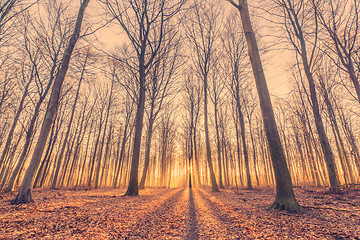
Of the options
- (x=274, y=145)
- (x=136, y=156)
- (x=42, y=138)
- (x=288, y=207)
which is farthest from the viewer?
(x=136, y=156)

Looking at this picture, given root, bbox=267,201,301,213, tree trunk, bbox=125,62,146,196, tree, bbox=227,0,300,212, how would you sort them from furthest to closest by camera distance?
tree trunk, bbox=125,62,146,196
tree, bbox=227,0,300,212
root, bbox=267,201,301,213

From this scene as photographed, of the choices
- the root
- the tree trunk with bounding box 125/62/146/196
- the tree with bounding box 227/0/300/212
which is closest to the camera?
the root

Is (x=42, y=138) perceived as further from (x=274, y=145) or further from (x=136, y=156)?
(x=274, y=145)

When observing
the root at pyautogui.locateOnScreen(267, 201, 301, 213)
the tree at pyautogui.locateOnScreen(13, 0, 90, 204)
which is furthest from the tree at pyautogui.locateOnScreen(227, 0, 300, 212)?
the tree at pyautogui.locateOnScreen(13, 0, 90, 204)

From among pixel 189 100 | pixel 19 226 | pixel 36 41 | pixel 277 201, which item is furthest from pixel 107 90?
pixel 277 201

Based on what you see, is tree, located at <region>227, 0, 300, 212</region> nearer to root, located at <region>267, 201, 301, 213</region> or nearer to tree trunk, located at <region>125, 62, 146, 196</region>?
root, located at <region>267, 201, 301, 213</region>

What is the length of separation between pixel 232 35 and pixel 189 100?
8678 mm

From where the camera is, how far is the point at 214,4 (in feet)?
46.9

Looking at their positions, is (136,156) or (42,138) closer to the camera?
(42,138)

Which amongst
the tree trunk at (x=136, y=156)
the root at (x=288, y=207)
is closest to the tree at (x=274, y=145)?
the root at (x=288, y=207)

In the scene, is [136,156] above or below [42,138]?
below

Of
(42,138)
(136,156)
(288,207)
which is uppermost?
(42,138)

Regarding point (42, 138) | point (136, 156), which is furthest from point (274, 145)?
point (42, 138)

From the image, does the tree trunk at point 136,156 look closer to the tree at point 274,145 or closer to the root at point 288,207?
the tree at point 274,145
